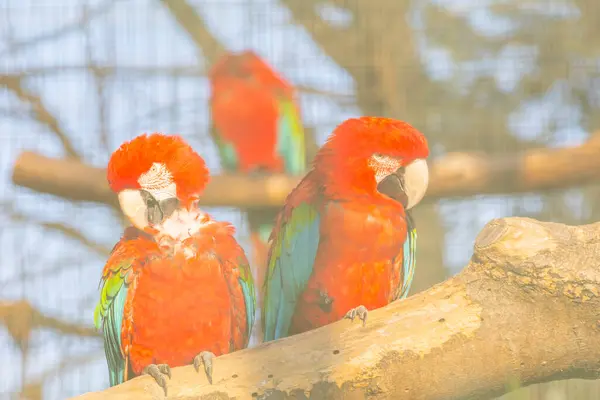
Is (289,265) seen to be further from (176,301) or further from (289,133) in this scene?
(289,133)

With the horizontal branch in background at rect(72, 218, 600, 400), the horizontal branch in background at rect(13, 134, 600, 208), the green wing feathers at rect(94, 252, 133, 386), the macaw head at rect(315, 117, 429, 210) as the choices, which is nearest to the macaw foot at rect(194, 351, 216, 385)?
the horizontal branch in background at rect(72, 218, 600, 400)

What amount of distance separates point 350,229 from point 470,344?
0.37 metres

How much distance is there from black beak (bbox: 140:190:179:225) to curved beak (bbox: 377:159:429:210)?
42cm

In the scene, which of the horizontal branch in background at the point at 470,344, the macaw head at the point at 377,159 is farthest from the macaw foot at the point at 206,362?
the macaw head at the point at 377,159

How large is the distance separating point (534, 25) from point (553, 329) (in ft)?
6.14

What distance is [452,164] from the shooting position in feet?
6.69

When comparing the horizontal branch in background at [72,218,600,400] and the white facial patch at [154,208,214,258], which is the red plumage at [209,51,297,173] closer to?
the white facial patch at [154,208,214,258]

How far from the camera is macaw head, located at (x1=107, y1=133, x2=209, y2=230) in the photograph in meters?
1.28

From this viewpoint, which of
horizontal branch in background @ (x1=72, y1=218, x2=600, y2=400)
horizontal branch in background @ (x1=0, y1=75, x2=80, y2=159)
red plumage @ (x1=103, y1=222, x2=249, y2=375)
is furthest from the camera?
horizontal branch in background @ (x1=0, y1=75, x2=80, y2=159)

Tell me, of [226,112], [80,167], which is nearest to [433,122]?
[226,112]

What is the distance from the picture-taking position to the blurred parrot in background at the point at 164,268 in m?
1.27

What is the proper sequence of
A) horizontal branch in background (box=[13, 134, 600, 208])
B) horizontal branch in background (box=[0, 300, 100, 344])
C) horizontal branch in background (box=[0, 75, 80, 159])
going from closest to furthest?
horizontal branch in background (box=[13, 134, 600, 208]) → horizontal branch in background (box=[0, 300, 100, 344]) → horizontal branch in background (box=[0, 75, 80, 159])

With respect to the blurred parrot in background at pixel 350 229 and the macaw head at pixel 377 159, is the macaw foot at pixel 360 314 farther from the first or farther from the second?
the macaw head at pixel 377 159

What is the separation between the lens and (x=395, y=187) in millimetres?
1416
